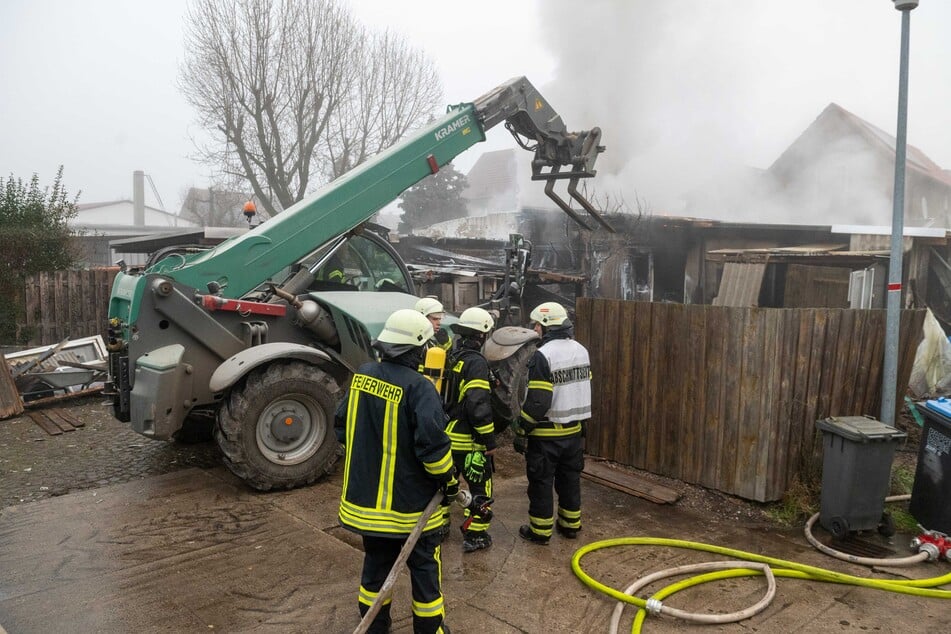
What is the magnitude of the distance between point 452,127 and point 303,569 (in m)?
4.59

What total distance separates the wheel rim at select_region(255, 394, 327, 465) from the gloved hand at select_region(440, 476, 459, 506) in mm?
2756

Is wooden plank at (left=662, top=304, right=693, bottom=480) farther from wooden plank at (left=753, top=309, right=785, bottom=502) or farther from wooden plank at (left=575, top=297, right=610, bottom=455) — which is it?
wooden plank at (left=575, top=297, right=610, bottom=455)

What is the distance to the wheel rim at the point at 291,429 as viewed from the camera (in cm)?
548

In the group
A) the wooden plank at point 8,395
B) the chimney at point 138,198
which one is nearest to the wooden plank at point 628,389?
the wooden plank at point 8,395

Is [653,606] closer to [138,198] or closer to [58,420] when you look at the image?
[58,420]

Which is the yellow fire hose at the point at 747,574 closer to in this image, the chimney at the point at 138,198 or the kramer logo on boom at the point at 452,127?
the kramer logo on boom at the point at 452,127

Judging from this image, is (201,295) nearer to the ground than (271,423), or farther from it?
farther from it

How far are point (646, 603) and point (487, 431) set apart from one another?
4.44 feet

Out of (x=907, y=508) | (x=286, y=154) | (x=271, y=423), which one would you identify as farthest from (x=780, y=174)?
(x=271, y=423)

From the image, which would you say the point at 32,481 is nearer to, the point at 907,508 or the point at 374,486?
the point at 374,486

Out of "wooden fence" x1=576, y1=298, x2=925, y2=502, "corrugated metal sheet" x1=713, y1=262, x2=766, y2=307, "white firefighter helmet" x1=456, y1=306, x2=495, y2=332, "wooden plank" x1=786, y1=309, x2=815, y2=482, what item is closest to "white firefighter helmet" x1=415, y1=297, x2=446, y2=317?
"white firefighter helmet" x1=456, y1=306, x2=495, y2=332

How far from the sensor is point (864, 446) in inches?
181

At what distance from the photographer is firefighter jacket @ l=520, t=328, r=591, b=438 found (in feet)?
14.7

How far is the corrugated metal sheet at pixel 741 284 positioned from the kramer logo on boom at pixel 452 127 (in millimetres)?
6493
